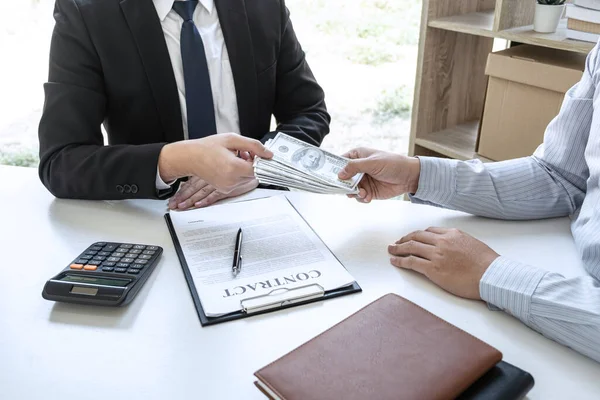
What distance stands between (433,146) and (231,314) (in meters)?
1.59

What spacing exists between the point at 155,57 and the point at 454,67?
4.40 feet

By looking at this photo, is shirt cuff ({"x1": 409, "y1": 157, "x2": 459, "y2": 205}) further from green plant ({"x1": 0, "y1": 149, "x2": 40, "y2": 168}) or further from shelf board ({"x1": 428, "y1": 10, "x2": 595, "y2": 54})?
green plant ({"x1": 0, "y1": 149, "x2": 40, "y2": 168})

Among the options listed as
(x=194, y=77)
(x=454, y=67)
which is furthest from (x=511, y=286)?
(x=454, y=67)

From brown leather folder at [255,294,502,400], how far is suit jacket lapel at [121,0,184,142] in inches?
34.5

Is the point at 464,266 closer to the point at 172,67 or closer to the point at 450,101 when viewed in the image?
the point at 172,67

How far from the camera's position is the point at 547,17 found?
6.24ft

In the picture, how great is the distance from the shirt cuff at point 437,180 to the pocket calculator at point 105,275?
1.89 feet

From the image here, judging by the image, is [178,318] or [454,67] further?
[454,67]

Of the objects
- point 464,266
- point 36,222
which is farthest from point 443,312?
point 36,222

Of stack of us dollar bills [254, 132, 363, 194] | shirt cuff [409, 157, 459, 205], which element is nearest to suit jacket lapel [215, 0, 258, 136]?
stack of us dollar bills [254, 132, 363, 194]

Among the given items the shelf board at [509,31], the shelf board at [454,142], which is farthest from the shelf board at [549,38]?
the shelf board at [454,142]

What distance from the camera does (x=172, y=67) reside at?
1495mm

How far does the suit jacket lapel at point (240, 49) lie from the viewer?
5.08 feet

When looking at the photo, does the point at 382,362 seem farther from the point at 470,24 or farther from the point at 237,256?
the point at 470,24
